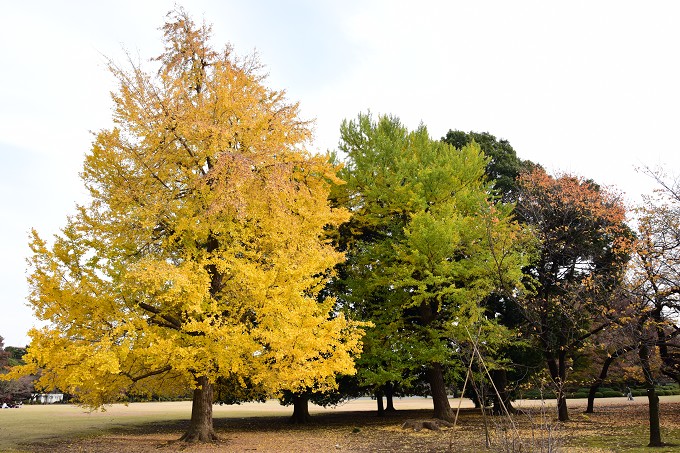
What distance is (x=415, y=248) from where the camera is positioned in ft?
59.4

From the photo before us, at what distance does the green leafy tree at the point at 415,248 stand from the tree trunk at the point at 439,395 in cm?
4

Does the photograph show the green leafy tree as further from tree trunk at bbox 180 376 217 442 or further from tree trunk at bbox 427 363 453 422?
tree trunk at bbox 180 376 217 442

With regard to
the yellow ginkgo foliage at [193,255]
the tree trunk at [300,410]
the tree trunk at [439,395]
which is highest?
the yellow ginkgo foliage at [193,255]

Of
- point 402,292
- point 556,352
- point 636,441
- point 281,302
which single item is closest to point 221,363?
point 281,302

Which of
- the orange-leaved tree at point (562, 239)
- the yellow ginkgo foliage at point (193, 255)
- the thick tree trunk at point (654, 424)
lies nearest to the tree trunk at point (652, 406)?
the thick tree trunk at point (654, 424)

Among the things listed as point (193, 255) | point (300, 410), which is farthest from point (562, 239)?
point (193, 255)

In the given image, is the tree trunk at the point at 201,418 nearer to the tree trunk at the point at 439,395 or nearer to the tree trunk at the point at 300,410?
the tree trunk at the point at 300,410

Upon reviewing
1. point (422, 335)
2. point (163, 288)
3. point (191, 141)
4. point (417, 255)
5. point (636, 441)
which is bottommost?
point (636, 441)

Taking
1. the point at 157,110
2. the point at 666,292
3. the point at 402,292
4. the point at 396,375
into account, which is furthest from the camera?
the point at 402,292

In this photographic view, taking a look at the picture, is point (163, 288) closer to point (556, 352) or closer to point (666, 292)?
point (666, 292)

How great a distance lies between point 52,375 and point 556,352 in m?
20.7

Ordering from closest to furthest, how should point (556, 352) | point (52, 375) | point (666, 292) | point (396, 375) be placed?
point (666, 292) < point (52, 375) < point (396, 375) < point (556, 352)

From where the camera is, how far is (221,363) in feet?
39.6

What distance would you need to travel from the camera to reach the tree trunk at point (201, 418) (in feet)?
46.5
